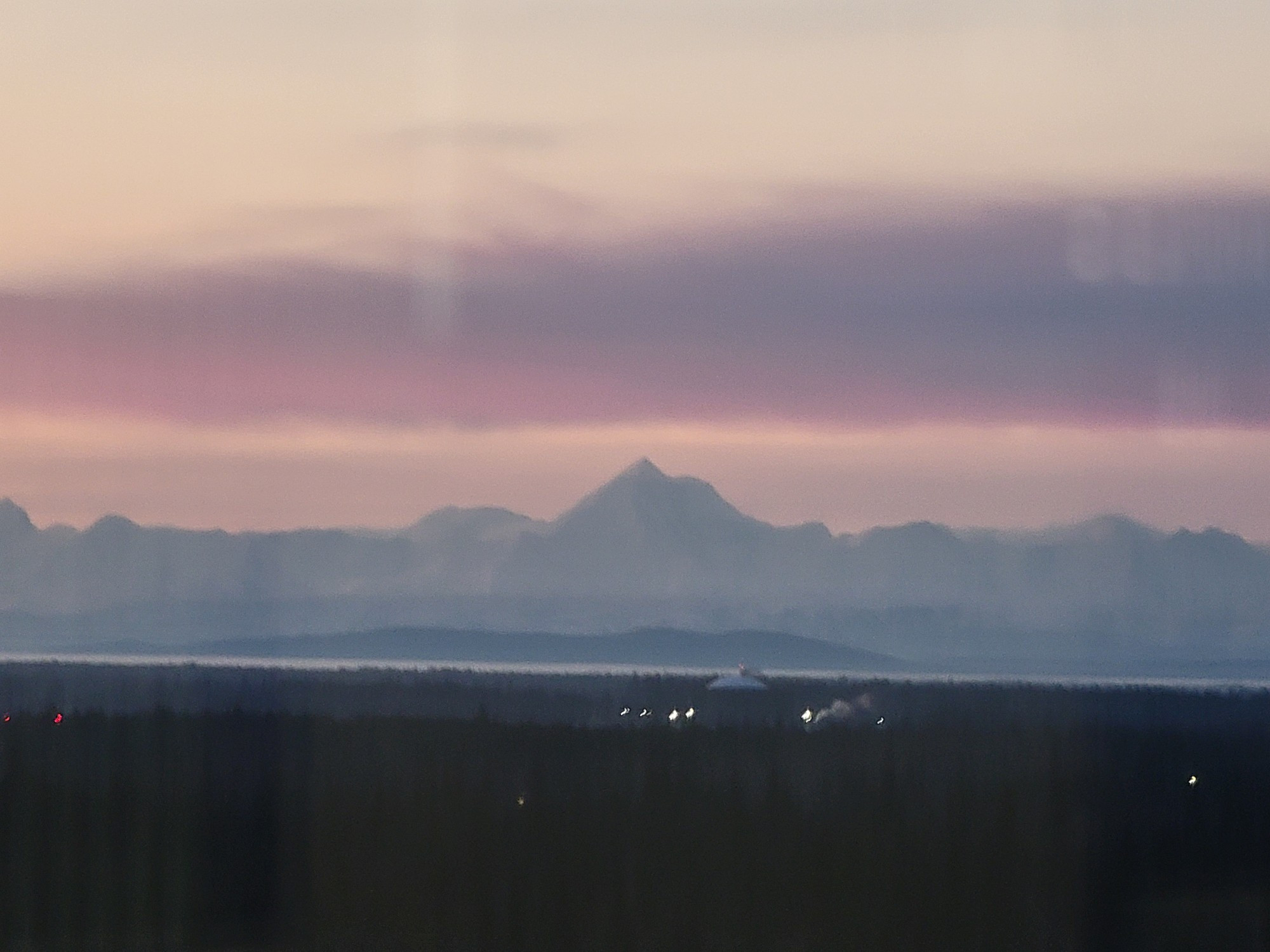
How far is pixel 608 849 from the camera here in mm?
53094

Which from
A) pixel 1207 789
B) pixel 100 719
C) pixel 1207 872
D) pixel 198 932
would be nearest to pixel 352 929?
pixel 198 932

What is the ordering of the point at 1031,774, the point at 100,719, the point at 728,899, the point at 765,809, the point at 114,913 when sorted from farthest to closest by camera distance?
the point at 100,719 < the point at 1031,774 < the point at 765,809 < the point at 728,899 < the point at 114,913

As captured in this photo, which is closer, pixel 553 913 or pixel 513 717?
pixel 553 913

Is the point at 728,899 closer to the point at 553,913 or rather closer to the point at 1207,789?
the point at 553,913

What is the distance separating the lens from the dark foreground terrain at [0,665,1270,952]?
38250mm

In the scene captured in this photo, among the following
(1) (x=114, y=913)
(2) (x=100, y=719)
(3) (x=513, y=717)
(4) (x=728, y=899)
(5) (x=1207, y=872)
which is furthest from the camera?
(3) (x=513, y=717)

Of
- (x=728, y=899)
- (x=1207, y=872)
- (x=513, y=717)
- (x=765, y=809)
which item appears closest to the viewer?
(x=728, y=899)

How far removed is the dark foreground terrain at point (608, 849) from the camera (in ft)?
125

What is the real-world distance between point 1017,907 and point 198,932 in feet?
62.3

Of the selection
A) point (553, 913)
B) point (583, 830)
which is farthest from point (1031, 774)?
point (553, 913)

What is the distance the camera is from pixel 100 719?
140875 mm

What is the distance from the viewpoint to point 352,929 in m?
37.4

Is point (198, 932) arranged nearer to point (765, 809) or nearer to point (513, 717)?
point (765, 809)

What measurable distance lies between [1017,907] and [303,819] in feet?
86.2
